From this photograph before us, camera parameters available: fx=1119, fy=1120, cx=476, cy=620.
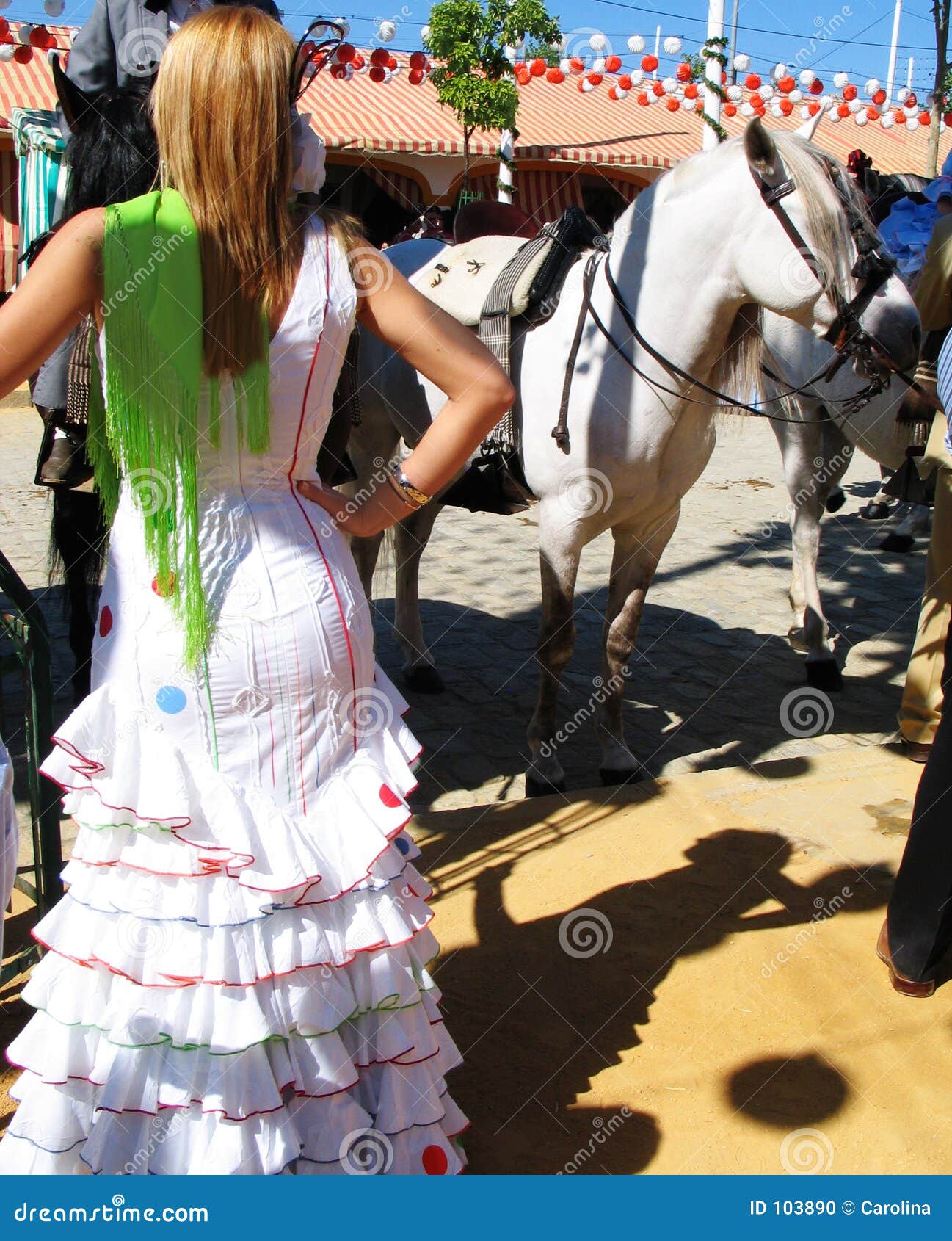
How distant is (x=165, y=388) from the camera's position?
181cm

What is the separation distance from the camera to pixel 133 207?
172 cm

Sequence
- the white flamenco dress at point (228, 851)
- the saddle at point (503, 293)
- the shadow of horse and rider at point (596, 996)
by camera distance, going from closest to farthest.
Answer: the white flamenco dress at point (228, 851), the shadow of horse and rider at point (596, 996), the saddle at point (503, 293)

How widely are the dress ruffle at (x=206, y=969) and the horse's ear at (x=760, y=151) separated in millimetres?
2605

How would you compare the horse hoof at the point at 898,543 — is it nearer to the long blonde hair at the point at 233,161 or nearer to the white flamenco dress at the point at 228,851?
the white flamenco dress at the point at 228,851

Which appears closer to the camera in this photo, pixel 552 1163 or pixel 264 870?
pixel 264 870

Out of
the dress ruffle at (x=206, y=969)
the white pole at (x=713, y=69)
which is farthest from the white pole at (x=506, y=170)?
the dress ruffle at (x=206, y=969)

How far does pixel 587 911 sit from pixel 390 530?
2.69 m

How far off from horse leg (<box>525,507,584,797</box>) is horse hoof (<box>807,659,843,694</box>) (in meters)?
1.85

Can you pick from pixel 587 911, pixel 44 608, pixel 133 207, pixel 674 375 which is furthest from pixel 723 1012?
pixel 44 608

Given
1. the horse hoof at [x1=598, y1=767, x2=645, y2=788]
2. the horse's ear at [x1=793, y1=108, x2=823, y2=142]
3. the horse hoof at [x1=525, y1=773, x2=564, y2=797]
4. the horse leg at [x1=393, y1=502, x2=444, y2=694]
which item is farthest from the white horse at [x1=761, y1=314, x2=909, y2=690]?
the horse hoof at [x1=525, y1=773, x2=564, y2=797]

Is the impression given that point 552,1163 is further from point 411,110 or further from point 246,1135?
point 411,110

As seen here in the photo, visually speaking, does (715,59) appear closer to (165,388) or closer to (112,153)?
(112,153)

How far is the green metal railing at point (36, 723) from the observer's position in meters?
2.76

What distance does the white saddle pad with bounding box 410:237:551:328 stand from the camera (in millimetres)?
4688
